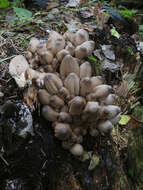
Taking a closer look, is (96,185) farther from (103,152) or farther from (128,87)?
(128,87)

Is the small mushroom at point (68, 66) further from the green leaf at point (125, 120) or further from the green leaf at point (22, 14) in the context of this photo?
the green leaf at point (22, 14)

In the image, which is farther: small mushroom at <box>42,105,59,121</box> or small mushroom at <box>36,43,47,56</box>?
small mushroom at <box>36,43,47,56</box>

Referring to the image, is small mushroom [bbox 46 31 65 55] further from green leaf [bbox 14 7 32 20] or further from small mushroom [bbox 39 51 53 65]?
green leaf [bbox 14 7 32 20]

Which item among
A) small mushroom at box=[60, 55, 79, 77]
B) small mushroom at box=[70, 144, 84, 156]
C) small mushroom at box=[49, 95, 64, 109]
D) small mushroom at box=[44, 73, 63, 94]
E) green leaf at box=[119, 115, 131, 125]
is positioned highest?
small mushroom at box=[60, 55, 79, 77]

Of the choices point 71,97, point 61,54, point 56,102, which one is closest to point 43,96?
point 56,102

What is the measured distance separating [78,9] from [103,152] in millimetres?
2725

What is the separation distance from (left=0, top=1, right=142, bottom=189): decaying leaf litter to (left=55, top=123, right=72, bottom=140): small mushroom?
8.0 inches

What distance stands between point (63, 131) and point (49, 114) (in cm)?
22

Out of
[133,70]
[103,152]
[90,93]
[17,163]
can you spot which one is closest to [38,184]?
[17,163]

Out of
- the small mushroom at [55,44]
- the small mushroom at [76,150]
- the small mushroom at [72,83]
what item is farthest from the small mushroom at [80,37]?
the small mushroom at [76,150]

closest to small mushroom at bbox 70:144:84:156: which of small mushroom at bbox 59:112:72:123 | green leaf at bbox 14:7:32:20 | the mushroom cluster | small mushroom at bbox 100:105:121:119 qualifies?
the mushroom cluster

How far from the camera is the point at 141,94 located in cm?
303

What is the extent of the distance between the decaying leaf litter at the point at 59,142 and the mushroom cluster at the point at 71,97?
17 cm

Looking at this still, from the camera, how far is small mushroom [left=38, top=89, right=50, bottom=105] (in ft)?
6.51
